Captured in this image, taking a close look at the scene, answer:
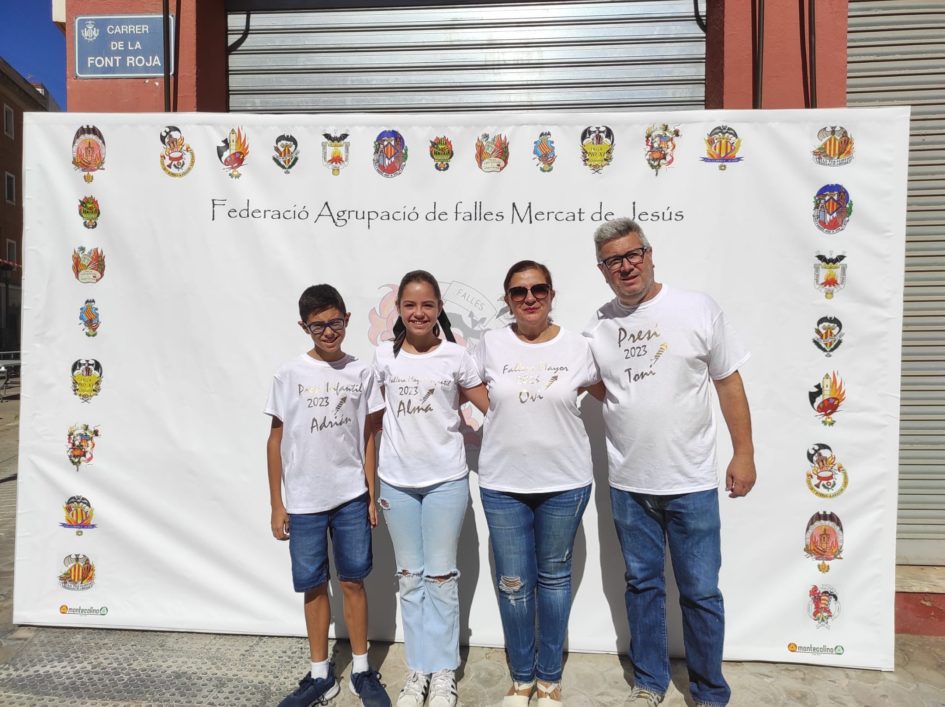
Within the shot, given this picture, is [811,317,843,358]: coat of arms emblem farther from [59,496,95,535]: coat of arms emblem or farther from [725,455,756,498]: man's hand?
[59,496,95,535]: coat of arms emblem

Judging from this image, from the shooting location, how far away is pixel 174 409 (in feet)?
9.73

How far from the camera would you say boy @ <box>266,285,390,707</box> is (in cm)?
233

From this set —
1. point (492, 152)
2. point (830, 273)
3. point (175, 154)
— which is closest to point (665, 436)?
point (830, 273)

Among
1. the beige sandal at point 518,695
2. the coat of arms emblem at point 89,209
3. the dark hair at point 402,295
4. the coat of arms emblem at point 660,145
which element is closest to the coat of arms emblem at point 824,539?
the beige sandal at point 518,695

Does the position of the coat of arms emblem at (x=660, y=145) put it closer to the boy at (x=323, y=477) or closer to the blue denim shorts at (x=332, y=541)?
the boy at (x=323, y=477)

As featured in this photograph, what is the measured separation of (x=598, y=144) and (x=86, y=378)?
9.53 feet

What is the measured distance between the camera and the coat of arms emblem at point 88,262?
2965mm

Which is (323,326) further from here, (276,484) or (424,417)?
(276,484)

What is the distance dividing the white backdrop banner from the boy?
1.70ft

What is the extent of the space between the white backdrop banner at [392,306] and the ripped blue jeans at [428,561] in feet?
1.75

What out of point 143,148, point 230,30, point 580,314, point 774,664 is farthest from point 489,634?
point 230,30

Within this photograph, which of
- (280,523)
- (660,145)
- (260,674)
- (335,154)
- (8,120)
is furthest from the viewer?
(8,120)

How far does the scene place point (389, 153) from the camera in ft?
9.38

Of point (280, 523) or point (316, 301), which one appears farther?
point (280, 523)
